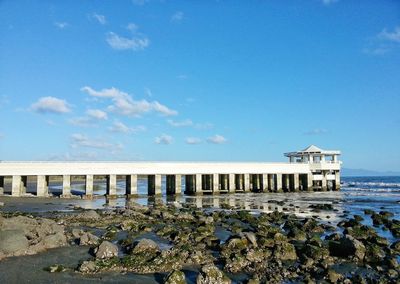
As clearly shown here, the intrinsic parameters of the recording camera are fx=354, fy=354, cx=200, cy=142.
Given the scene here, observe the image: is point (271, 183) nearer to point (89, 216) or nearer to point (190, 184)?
point (190, 184)

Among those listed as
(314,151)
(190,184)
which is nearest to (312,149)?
(314,151)

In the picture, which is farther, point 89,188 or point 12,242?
point 89,188

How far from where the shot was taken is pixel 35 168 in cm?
4244

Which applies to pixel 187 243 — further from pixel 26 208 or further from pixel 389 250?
pixel 26 208

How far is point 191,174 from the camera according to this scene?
174 feet

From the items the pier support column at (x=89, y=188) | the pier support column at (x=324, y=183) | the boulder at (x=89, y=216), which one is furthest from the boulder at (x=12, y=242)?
the pier support column at (x=324, y=183)

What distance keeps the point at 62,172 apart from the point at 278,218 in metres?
28.2

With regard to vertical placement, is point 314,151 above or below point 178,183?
above

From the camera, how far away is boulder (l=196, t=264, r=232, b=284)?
39.0ft

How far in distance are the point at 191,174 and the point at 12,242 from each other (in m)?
38.3

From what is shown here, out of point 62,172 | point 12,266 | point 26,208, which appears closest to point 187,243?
point 12,266

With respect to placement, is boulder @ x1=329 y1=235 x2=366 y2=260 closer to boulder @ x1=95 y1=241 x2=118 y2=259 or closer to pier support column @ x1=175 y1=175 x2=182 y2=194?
boulder @ x1=95 y1=241 x2=118 y2=259

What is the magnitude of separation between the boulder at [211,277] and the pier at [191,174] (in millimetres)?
35258

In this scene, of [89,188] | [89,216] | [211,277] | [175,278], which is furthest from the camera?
[89,188]
